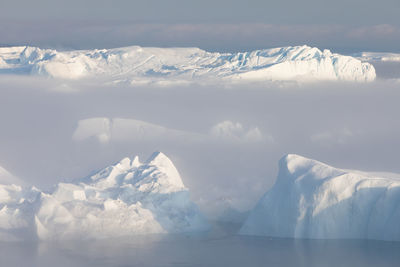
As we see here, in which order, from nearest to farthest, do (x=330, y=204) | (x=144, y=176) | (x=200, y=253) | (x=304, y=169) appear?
(x=330, y=204) < (x=200, y=253) < (x=304, y=169) < (x=144, y=176)

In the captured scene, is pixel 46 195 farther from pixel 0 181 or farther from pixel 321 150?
pixel 321 150

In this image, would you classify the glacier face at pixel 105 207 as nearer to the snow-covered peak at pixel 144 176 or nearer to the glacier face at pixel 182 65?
the snow-covered peak at pixel 144 176

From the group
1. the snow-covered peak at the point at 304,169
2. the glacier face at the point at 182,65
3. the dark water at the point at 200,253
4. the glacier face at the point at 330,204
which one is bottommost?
the dark water at the point at 200,253

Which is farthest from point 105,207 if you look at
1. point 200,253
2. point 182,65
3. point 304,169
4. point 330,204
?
point 182,65

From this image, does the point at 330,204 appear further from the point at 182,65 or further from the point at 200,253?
the point at 182,65

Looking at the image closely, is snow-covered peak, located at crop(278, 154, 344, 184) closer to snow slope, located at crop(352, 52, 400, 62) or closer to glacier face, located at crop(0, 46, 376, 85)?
glacier face, located at crop(0, 46, 376, 85)

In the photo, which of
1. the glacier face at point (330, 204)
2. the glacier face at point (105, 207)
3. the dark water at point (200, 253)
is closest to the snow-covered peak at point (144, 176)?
the glacier face at point (105, 207)

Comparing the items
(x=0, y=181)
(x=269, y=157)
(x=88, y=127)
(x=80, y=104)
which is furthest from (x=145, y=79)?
(x=0, y=181)
